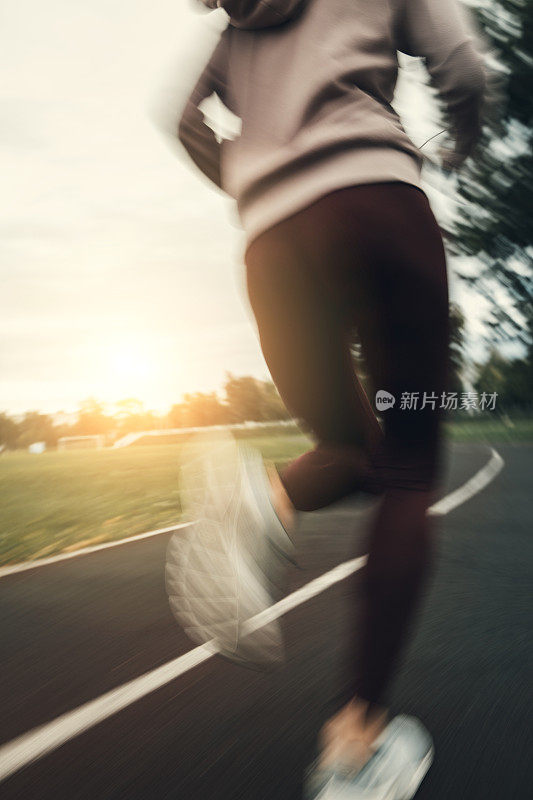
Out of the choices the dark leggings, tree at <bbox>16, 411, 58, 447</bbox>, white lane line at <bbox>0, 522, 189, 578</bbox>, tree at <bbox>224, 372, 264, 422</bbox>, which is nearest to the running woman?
the dark leggings

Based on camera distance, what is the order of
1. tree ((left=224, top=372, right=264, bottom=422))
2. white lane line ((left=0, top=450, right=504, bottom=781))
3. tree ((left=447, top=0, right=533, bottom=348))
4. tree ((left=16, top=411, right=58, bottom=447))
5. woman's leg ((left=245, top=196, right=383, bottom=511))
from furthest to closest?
tree ((left=447, top=0, right=533, bottom=348)), tree ((left=16, top=411, right=58, bottom=447)), tree ((left=224, top=372, right=264, bottom=422)), white lane line ((left=0, top=450, right=504, bottom=781)), woman's leg ((left=245, top=196, right=383, bottom=511))

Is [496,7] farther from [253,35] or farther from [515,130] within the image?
[253,35]

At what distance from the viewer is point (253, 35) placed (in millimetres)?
1662

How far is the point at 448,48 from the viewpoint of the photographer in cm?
156

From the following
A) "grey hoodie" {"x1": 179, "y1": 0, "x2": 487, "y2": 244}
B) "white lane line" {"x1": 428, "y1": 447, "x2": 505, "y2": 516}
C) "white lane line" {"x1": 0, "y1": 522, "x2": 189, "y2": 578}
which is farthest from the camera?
"white lane line" {"x1": 428, "y1": 447, "x2": 505, "y2": 516}

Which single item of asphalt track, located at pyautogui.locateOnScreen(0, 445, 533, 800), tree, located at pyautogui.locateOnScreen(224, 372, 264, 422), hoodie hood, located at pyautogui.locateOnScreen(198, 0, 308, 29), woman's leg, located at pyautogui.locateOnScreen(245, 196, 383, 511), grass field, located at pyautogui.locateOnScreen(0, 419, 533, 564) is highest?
hoodie hood, located at pyautogui.locateOnScreen(198, 0, 308, 29)

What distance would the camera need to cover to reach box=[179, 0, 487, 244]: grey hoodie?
149 centimetres

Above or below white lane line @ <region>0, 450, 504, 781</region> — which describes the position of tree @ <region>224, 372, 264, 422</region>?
above

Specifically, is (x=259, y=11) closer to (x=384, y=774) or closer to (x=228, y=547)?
(x=228, y=547)

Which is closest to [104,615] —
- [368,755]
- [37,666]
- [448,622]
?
[37,666]

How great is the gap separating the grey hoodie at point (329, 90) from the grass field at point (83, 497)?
1.08 meters

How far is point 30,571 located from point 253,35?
2785 mm

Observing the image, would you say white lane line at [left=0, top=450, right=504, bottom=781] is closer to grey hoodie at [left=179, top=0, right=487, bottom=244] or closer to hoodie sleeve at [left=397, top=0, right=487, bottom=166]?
grey hoodie at [left=179, top=0, right=487, bottom=244]

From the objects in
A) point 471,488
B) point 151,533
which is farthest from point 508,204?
point 151,533
